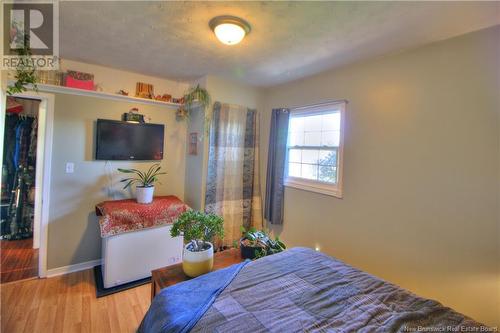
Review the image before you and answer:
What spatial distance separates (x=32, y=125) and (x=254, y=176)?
11.0 ft

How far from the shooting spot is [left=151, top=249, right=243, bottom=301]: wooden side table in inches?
58.2

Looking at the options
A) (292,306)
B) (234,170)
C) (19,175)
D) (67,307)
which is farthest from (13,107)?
(292,306)

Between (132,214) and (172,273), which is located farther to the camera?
(132,214)

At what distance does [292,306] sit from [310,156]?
6.72 feet

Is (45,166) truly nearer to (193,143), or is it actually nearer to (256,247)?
(193,143)

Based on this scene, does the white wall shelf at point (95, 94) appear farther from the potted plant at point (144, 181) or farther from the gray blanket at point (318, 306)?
the gray blanket at point (318, 306)

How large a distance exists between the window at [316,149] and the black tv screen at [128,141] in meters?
1.76

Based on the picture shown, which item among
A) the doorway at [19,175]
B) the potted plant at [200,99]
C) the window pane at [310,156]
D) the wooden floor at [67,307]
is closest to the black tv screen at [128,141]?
the potted plant at [200,99]

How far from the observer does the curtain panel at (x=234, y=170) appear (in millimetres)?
3033

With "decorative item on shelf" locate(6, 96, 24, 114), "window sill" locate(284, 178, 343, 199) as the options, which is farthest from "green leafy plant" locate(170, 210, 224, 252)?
"decorative item on shelf" locate(6, 96, 24, 114)

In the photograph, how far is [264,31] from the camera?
1.84 metres

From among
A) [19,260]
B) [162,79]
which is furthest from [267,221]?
[19,260]

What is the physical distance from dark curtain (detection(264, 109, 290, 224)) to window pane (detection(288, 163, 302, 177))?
12 centimetres

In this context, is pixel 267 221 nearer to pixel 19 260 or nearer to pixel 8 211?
pixel 19 260
